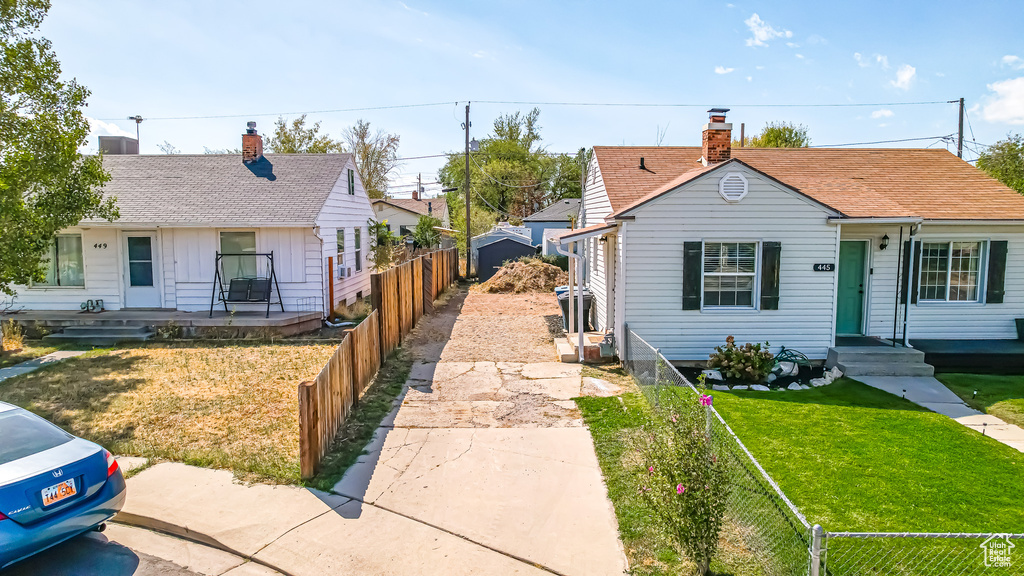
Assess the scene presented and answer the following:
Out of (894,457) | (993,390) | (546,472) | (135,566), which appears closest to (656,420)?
(546,472)

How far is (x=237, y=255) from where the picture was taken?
15023mm

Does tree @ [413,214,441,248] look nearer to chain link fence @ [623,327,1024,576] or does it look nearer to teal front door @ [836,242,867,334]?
teal front door @ [836,242,867,334]

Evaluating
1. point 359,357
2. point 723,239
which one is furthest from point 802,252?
point 359,357

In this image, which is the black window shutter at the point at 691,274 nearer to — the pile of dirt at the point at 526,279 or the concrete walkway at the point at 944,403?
the concrete walkway at the point at 944,403

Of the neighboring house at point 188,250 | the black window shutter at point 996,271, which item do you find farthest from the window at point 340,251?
the black window shutter at point 996,271

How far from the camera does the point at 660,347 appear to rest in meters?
10.8

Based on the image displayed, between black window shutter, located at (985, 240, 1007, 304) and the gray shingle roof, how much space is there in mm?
14622

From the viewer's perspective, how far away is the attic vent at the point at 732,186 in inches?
409

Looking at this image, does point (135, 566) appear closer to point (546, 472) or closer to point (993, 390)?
point (546, 472)

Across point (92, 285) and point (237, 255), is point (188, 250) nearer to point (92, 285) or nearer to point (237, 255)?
point (237, 255)

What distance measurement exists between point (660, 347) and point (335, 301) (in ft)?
30.8

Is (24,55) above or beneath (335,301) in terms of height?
above

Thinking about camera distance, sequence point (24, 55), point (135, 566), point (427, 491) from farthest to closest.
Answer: point (24, 55) < point (427, 491) < point (135, 566)

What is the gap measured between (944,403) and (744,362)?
2.90m
